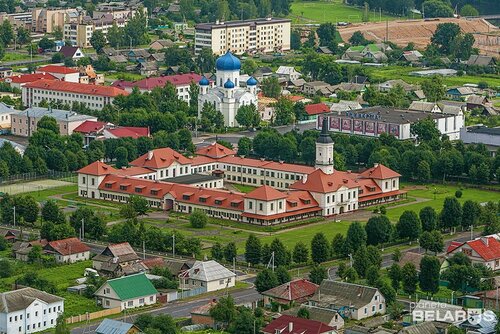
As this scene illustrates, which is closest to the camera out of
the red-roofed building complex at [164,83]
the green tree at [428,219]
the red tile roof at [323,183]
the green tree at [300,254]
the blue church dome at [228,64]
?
the green tree at [300,254]

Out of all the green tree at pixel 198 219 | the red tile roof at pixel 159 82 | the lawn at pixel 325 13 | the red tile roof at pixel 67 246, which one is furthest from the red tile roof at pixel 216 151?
the lawn at pixel 325 13

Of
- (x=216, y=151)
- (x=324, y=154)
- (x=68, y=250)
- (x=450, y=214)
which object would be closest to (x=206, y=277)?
(x=68, y=250)

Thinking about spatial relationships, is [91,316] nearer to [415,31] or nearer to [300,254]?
[300,254]

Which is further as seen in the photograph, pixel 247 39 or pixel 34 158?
pixel 247 39

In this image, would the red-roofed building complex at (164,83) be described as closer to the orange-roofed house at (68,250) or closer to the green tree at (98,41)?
the green tree at (98,41)

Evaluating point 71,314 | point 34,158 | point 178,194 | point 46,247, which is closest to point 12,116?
point 34,158

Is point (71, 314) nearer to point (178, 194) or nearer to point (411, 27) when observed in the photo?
point (178, 194)
